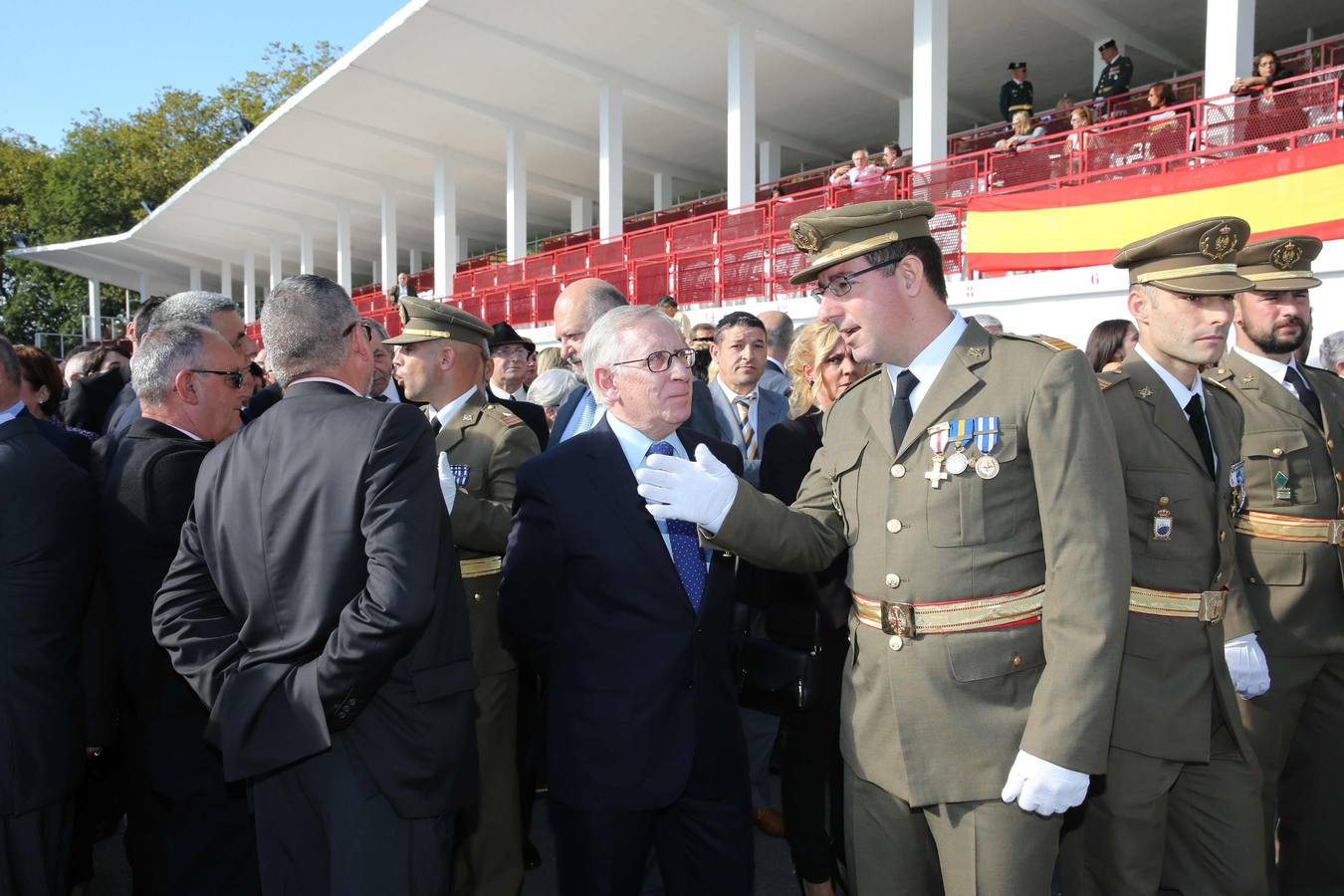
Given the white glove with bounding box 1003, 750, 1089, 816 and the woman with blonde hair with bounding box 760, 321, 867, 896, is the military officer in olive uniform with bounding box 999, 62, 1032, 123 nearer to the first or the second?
the woman with blonde hair with bounding box 760, 321, 867, 896

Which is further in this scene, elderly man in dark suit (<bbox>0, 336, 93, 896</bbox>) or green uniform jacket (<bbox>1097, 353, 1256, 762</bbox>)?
elderly man in dark suit (<bbox>0, 336, 93, 896</bbox>)

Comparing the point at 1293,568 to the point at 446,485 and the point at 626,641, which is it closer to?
the point at 626,641

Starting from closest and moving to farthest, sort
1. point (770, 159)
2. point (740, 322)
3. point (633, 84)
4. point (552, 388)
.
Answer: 1. point (740, 322)
2. point (552, 388)
3. point (633, 84)
4. point (770, 159)

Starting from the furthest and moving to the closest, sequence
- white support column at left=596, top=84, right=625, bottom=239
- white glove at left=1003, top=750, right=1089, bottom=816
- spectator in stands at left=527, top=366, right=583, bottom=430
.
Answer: white support column at left=596, top=84, right=625, bottom=239 → spectator in stands at left=527, top=366, right=583, bottom=430 → white glove at left=1003, top=750, right=1089, bottom=816

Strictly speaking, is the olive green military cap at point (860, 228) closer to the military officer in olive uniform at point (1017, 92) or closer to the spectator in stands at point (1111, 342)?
the spectator in stands at point (1111, 342)

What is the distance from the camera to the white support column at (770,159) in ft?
69.4

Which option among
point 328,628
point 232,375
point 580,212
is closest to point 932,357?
point 328,628

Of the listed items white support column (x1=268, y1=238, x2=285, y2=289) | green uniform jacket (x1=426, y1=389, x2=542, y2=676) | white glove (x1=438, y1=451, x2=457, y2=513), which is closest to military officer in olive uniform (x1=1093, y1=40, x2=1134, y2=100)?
green uniform jacket (x1=426, y1=389, x2=542, y2=676)

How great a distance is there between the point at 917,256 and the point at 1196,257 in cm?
105

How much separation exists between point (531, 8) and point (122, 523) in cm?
1413

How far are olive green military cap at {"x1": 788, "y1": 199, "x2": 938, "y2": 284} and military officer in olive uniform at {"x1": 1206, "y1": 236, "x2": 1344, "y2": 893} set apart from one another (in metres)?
1.86

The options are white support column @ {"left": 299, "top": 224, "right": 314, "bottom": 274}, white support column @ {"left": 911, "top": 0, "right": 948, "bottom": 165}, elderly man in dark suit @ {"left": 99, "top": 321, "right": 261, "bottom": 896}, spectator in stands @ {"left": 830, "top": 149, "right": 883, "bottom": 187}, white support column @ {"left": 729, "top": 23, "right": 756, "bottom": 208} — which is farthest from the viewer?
white support column @ {"left": 299, "top": 224, "right": 314, "bottom": 274}

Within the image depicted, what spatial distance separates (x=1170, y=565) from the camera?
254 centimetres

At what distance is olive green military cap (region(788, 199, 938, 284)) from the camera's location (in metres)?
2.15
